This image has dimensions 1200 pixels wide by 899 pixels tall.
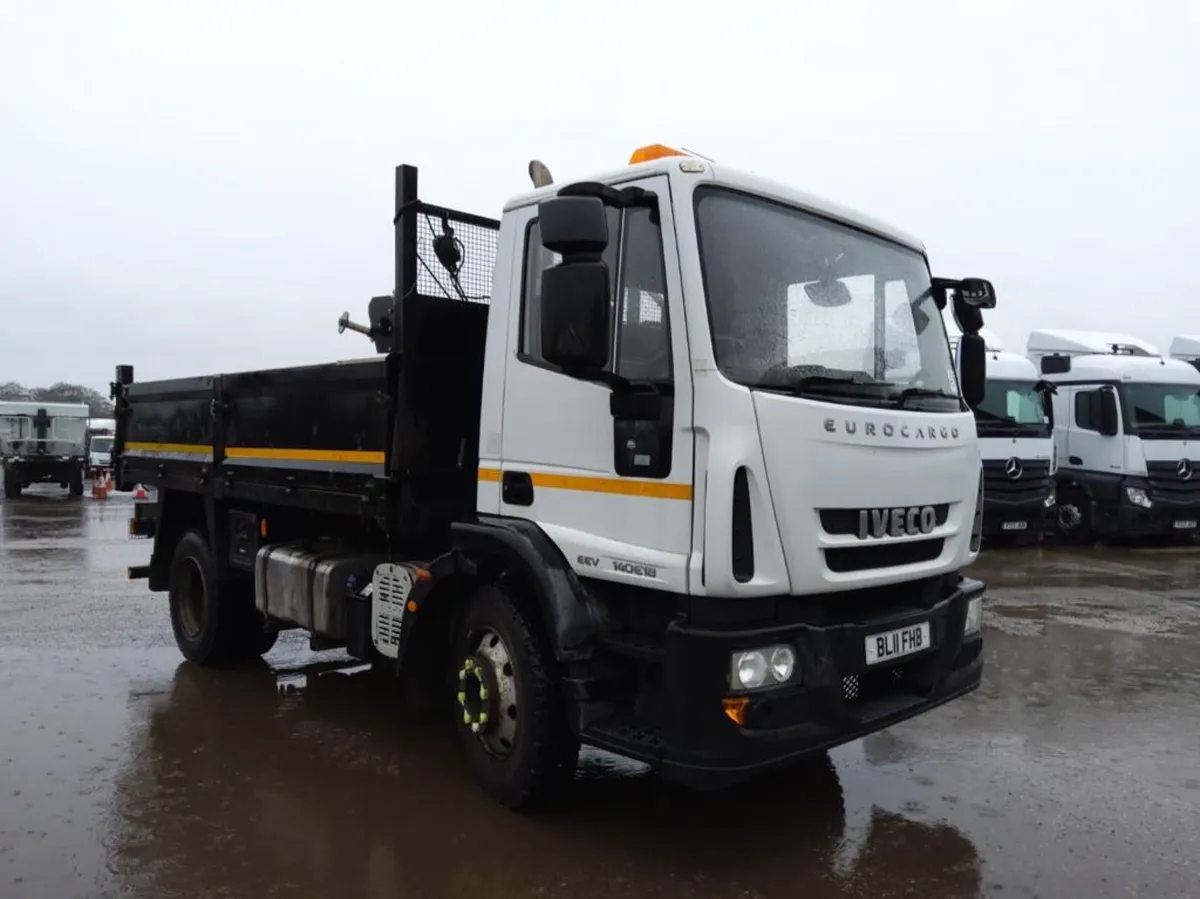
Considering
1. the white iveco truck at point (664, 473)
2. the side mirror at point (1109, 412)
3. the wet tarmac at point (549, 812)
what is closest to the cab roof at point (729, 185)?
the white iveco truck at point (664, 473)

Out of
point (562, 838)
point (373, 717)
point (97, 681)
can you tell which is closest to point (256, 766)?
point (373, 717)

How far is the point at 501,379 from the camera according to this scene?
14.2 ft

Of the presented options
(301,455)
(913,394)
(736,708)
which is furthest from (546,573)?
(301,455)

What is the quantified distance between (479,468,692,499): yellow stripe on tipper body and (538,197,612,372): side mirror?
53 centimetres

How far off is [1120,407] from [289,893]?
13.9 meters

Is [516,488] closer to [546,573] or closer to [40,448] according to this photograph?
[546,573]

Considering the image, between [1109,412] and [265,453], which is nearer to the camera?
[265,453]

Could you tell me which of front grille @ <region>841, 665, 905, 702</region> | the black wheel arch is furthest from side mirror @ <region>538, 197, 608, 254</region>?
front grille @ <region>841, 665, 905, 702</region>

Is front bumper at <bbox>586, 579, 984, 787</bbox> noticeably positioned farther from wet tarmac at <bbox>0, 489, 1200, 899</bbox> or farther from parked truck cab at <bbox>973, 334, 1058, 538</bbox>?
parked truck cab at <bbox>973, 334, 1058, 538</bbox>

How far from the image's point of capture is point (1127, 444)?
14.2 m

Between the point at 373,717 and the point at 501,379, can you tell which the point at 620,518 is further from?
the point at 373,717

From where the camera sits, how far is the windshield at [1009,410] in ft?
45.5

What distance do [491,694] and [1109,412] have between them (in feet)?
42.4

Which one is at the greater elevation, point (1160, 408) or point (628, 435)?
point (1160, 408)
